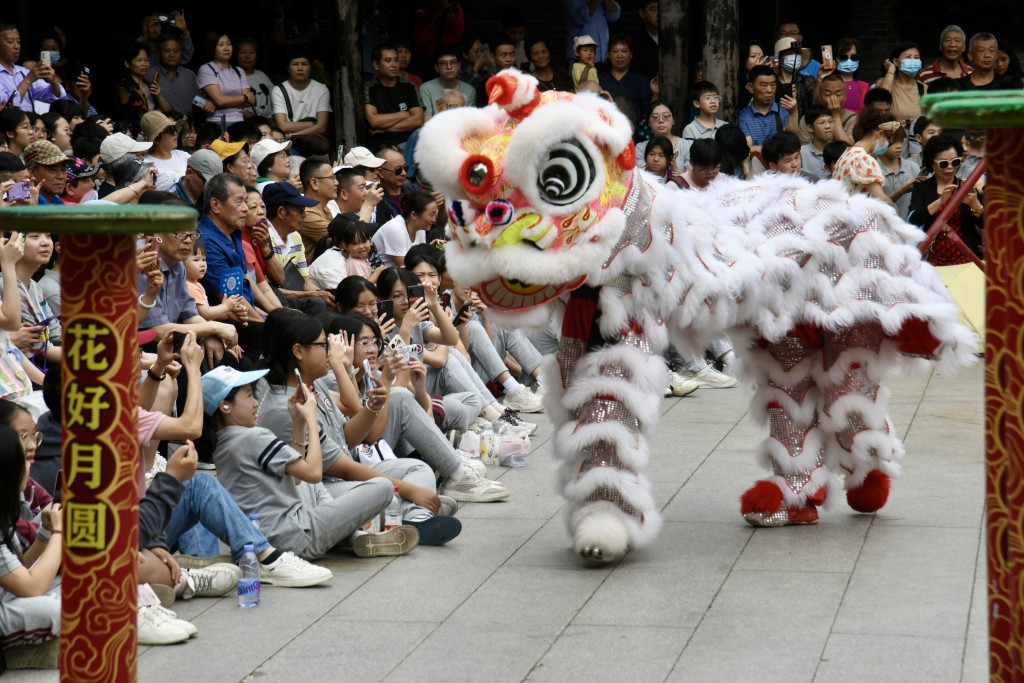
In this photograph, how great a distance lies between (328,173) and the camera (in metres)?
9.96

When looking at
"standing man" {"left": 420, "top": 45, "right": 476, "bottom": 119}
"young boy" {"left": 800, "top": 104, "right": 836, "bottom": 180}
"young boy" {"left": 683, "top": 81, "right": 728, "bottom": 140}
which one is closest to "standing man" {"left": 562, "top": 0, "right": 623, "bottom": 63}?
"standing man" {"left": 420, "top": 45, "right": 476, "bottom": 119}

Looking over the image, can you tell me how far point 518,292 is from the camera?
5.97 meters

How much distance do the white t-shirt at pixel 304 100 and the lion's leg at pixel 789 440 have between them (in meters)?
7.24

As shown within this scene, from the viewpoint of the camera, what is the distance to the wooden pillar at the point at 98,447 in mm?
3205

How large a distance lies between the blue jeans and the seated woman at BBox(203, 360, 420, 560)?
196mm

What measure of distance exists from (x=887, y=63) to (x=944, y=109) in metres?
11.8

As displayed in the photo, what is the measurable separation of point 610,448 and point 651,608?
75cm

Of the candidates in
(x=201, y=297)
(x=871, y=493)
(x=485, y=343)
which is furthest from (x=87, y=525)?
(x=485, y=343)

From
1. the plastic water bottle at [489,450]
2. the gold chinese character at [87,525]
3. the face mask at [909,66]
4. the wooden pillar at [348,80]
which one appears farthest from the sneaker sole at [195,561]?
the face mask at [909,66]

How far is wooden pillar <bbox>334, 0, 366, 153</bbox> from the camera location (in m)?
13.2

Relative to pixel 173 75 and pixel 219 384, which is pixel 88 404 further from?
pixel 173 75

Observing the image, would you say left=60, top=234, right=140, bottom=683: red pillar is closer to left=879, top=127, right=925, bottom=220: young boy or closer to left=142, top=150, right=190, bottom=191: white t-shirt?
left=142, top=150, right=190, bottom=191: white t-shirt

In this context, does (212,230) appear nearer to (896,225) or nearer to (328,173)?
(328,173)

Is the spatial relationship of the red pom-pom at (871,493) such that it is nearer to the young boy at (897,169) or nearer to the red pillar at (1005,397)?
the red pillar at (1005,397)
